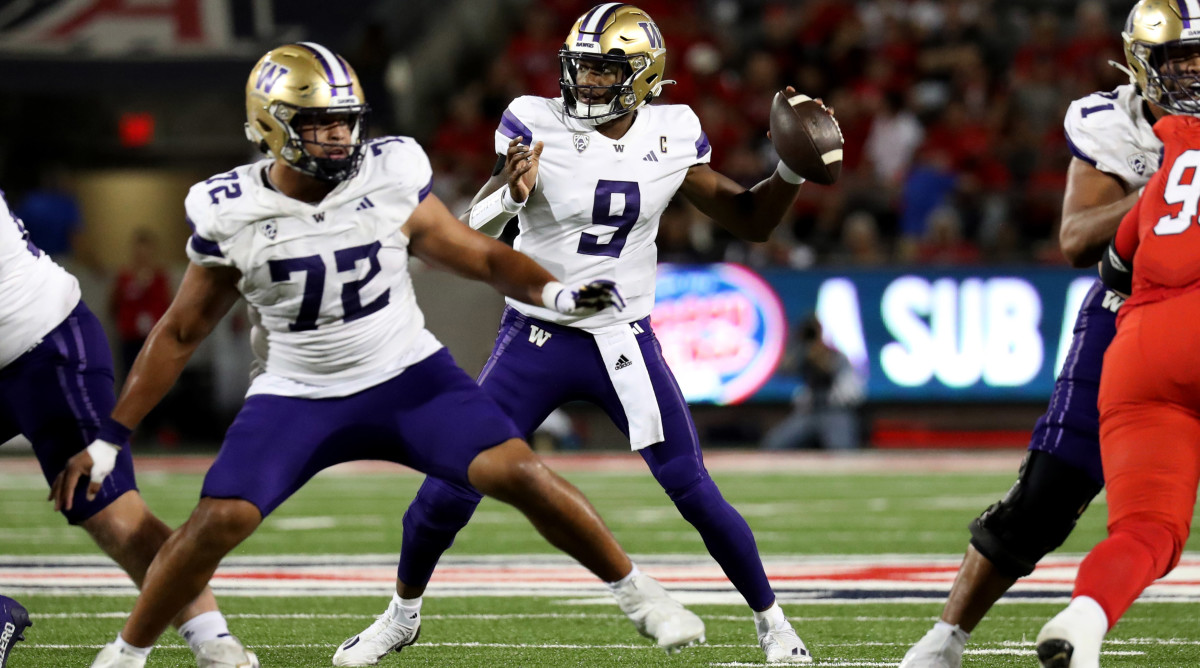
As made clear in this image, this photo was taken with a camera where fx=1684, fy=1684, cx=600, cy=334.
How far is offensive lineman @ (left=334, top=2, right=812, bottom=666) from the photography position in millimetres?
4293

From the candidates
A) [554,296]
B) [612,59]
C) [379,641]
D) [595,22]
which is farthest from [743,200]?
[379,641]

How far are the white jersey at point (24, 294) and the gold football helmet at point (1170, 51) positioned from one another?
259 centimetres

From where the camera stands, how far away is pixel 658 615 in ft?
12.2

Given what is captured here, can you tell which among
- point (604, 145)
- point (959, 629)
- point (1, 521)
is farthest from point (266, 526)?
point (959, 629)

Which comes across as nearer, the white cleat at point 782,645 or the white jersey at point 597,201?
the white cleat at point 782,645

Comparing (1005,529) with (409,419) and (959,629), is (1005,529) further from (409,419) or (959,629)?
(409,419)

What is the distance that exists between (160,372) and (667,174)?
1509mm

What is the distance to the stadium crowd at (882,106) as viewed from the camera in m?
12.1

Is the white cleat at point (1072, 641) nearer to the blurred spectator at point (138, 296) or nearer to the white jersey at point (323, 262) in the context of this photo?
the white jersey at point (323, 262)

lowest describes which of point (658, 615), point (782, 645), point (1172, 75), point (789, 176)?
point (782, 645)

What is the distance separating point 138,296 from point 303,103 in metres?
8.92

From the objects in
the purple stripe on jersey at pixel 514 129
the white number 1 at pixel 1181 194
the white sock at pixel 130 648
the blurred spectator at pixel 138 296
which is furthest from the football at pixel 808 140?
the blurred spectator at pixel 138 296

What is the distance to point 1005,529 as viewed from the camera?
3725 millimetres

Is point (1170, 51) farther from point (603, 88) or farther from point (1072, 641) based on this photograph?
point (603, 88)
